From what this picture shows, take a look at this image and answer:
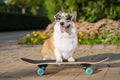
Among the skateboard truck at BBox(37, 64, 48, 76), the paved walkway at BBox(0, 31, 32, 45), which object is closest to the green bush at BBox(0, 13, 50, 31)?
the paved walkway at BBox(0, 31, 32, 45)

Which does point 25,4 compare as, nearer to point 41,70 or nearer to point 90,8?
point 90,8

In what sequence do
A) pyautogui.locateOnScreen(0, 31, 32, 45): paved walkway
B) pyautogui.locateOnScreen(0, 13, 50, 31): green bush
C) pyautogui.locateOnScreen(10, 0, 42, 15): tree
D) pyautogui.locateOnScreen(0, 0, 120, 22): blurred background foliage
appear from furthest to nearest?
pyautogui.locateOnScreen(10, 0, 42, 15): tree < pyautogui.locateOnScreen(0, 13, 50, 31): green bush < pyautogui.locateOnScreen(0, 31, 32, 45): paved walkway < pyautogui.locateOnScreen(0, 0, 120, 22): blurred background foliage

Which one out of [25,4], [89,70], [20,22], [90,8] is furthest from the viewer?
[25,4]

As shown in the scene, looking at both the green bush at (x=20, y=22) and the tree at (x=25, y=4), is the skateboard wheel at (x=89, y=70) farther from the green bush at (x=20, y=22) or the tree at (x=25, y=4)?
the tree at (x=25, y=4)

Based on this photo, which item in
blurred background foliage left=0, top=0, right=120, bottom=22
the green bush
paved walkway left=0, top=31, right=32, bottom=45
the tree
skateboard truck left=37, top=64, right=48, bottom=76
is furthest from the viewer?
the tree

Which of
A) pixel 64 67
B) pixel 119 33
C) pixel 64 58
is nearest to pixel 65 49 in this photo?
pixel 64 58

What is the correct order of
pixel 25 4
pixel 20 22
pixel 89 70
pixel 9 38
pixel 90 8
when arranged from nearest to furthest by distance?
pixel 89 70 → pixel 90 8 → pixel 9 38 → pixel 20 22 → pixel 25 4

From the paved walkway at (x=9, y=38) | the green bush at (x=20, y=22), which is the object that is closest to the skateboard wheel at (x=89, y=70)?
the paved walkway at (x=9, y=38)

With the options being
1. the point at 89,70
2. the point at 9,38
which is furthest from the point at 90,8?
the point at 89,70

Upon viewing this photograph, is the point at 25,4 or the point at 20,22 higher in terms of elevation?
the point at 25,4

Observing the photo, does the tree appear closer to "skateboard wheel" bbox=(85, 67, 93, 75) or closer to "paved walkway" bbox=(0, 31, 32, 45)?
"paved walkway" bbox=(0, 31, 32, 45)

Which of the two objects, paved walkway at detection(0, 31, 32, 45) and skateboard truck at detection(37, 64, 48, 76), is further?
paved walkway at detection(0, 31, 32, 45)

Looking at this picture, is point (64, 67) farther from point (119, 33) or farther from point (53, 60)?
point (119, 33)

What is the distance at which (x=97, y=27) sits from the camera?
13875mm
